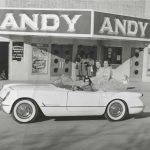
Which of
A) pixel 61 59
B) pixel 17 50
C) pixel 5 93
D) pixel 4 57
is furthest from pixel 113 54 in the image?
pixel 5 93

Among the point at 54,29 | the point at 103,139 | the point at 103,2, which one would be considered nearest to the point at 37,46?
the point at 54,29

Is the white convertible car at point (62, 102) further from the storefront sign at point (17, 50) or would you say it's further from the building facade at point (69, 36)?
the storefront sign at point (17, 50)

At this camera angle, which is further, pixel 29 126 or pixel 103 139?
pixel 29 126

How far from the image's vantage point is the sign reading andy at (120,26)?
20.4m

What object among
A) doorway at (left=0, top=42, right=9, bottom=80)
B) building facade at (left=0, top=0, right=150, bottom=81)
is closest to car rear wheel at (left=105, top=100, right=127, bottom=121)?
building facade at (left=0, top=0, right=150, bottom=81)

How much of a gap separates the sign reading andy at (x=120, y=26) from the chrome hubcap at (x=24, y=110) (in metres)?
11.5

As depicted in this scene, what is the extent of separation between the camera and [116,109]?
9.83 meters

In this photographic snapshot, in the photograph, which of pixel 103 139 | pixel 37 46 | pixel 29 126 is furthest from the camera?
pixel 37 46

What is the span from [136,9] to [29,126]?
1622 centimetres

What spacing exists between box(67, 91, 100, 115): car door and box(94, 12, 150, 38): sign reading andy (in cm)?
1098

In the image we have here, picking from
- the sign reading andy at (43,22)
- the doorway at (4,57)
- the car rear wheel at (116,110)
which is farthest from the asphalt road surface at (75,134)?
the doorway at (4,57)

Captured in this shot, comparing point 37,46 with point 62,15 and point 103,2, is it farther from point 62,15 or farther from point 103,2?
point 103,2

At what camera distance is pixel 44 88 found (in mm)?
9523

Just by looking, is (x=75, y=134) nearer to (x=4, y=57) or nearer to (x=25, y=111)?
(x=25, y=111)
